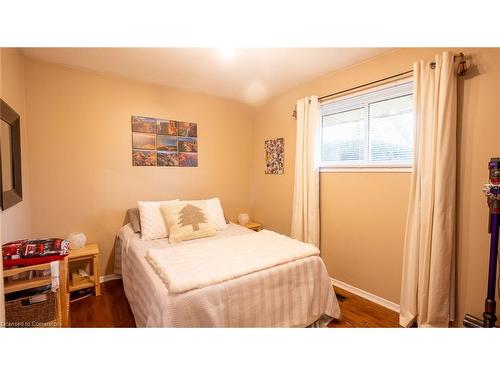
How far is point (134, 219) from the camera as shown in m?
2.51

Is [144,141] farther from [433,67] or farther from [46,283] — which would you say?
[433,67]

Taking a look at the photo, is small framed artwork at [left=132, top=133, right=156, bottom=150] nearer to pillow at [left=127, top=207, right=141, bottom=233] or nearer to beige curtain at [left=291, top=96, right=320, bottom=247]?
pillow at [left=127, top=207, right=141, bottom=233]

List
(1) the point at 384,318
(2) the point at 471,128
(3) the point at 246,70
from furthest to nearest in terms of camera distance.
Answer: (3) the point at 246,70
(1) the point at 384,318
(2) the point at 471,128

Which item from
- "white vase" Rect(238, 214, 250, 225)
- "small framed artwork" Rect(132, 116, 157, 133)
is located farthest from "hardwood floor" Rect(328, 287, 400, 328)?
"small framed artwork" Rect(132, 116, 157, 133)

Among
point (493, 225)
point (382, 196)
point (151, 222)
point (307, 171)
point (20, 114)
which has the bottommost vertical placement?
point (151, 222)

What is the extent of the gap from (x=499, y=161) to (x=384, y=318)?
1.44 m

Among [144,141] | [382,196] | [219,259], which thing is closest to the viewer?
[219,259]

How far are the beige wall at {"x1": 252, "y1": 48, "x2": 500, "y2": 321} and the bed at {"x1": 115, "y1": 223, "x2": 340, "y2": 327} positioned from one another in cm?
71

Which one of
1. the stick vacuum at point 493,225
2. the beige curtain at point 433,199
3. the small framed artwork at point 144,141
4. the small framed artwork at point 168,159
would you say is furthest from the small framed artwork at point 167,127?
the stick vacuum at point 493,225

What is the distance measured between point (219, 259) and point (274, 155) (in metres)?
1.96

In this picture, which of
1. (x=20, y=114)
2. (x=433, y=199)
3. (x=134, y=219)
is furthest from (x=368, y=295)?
(x=20, y=114)

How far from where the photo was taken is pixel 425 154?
1.73 meters
